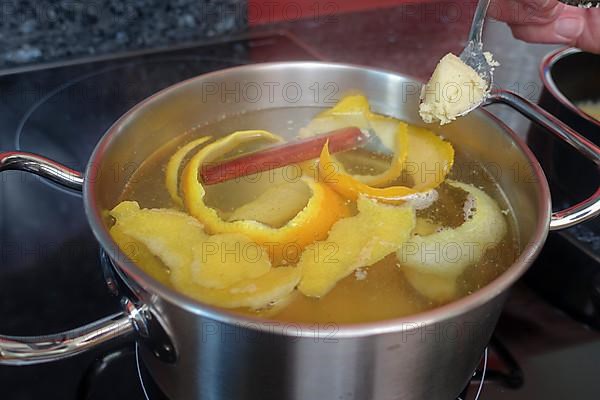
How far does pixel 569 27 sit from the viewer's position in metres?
0.92

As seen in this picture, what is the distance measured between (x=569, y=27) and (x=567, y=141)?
347mm

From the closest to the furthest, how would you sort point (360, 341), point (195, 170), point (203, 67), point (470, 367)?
1. point (360, 341)
2. point (470, 367)
3. point (195, 170)
4. point (203, 67)

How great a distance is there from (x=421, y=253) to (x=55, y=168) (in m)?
0.36

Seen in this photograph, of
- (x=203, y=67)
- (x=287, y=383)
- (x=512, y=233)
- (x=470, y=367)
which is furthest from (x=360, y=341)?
(x=203, y=67)

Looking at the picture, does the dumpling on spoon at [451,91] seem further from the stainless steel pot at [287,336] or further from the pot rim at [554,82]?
the pot rim at [554,82]

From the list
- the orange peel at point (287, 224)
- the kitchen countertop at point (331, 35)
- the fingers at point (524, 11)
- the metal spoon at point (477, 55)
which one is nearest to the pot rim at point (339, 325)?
the orange peel at point (287, 224)

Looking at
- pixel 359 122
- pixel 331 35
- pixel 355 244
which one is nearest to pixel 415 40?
pixel 331 35

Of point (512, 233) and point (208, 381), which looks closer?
point (208, 381)

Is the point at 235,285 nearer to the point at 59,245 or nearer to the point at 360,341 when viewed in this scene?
the point at 360,341

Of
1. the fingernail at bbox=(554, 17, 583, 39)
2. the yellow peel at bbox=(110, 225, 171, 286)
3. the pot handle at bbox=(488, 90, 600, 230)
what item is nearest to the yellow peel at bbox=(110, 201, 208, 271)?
the yellow peel at bbox=(110, 225, 171, 286)

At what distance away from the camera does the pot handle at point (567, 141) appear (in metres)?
0.60

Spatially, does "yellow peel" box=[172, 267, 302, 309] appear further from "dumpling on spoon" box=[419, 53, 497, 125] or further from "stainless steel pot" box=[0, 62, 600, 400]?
"dumpling on spoon" box=[419, 53, 497, 125]

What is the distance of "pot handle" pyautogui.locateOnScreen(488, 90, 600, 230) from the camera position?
1.96 feet

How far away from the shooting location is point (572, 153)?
80 cm
